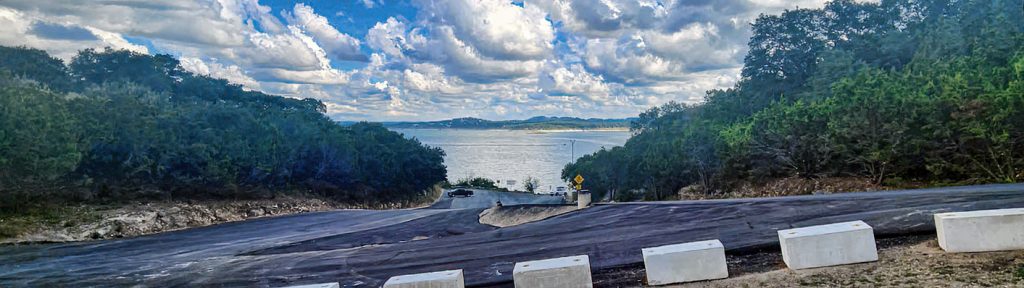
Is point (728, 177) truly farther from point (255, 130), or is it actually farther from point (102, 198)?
point (102, 198)

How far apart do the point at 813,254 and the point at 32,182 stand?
91.8 ft

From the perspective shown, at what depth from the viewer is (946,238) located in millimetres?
8188

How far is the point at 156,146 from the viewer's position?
3244 cm

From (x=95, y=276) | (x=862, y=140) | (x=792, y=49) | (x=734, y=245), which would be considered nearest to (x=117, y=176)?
(x=95, y=276)

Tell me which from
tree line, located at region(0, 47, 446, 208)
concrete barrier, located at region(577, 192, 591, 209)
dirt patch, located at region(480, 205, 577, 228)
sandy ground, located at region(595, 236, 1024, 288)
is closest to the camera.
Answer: sandy ground, located at region(595, 236, 1024, 288)

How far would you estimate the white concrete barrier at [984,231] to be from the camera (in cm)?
791

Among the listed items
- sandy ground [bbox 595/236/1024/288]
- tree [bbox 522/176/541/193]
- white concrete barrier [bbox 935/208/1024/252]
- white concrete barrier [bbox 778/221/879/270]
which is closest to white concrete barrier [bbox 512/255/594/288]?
sandy ground [bbox 595/236/1024/288]

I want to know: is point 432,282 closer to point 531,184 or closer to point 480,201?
point 480,201

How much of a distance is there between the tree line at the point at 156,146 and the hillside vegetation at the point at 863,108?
23645 mm

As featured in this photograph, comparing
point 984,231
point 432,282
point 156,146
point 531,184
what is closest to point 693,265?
point 432,282

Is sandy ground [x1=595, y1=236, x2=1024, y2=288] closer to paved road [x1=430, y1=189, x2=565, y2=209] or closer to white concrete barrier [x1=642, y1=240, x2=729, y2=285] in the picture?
white concrete barrier [x1=642, y1=240, x2=729, y2=285]

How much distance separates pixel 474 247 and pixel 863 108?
2277 centimetres

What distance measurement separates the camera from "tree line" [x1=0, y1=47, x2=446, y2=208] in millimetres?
25172

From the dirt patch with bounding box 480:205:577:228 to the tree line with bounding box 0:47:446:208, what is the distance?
17693mm
